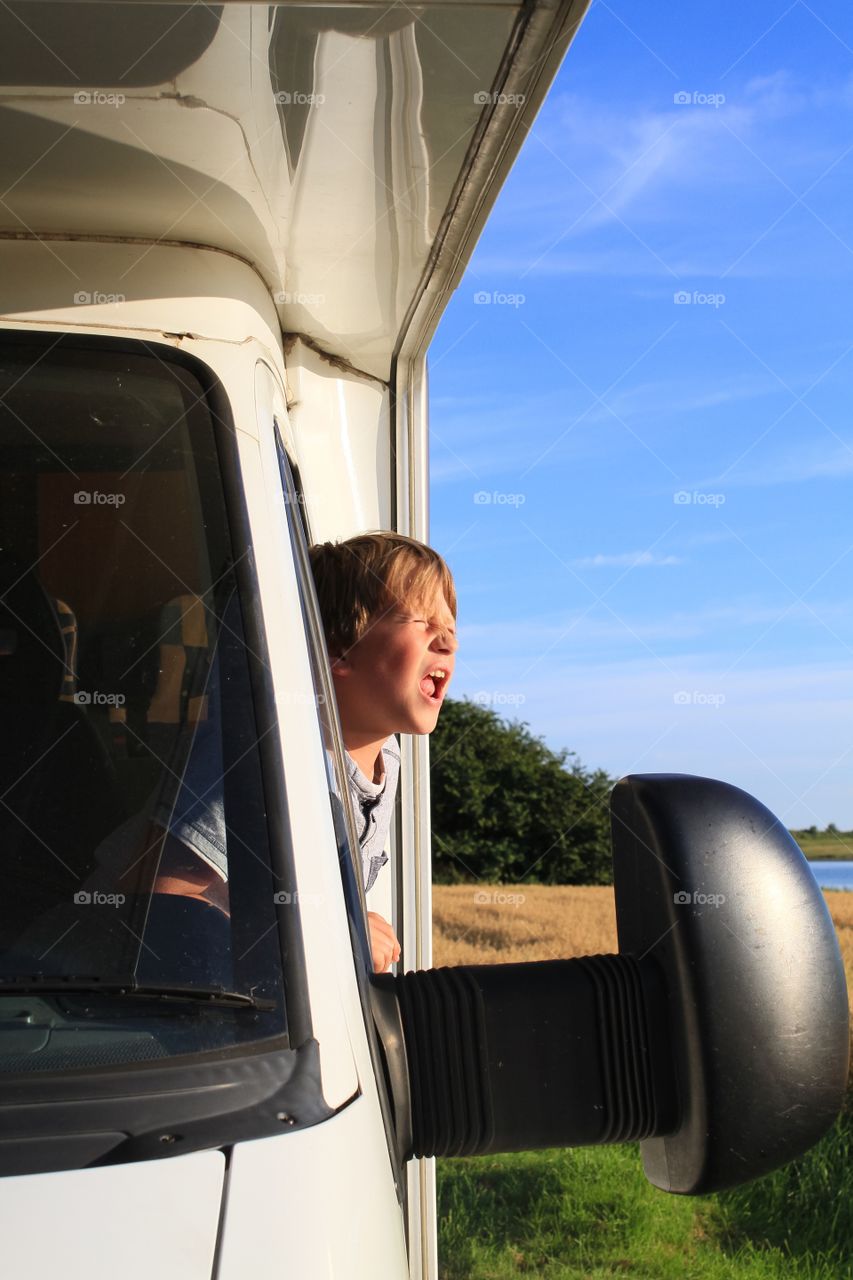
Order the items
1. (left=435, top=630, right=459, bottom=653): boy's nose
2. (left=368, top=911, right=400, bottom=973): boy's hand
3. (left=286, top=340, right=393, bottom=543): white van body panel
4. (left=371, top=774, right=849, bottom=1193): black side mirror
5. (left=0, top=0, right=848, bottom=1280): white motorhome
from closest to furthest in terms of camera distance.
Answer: (left=0, top=0, right=848, bottom=1280): white motorhome < (left=371, top=774, right=849, bottom=1193): black side mirror < (left=368, top=911, right=400, bottom=973): boy's hand < (left=435, top=630, right=459, bottom=653): boy's nose < (left=286, top=340, right=393, bottom=543): white van body panel

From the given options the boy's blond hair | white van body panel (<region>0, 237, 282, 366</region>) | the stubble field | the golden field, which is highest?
white van body panel (<region>0, 237, 282, 366</region>)

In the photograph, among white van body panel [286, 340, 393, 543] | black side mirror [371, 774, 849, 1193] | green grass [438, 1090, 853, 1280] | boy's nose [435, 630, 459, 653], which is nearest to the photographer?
black side mirror [371, 774, 849, 1193]

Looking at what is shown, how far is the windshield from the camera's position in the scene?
128 cm

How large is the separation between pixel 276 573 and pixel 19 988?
1.74 ft

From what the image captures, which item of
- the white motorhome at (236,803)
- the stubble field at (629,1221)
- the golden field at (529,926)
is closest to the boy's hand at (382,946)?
the white motorhome at (236,803)

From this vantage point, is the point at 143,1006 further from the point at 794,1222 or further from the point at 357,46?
the point at 794,1222

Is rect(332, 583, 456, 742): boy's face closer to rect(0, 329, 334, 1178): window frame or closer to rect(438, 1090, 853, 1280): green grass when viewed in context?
rect(0, 329, 334, 1178): window frame

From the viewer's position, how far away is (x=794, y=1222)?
701 centimetres

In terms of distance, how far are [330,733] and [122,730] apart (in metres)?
0.26

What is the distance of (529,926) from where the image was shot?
1053 cm

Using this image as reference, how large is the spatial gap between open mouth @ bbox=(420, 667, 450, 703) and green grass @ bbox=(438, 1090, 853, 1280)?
5.08m

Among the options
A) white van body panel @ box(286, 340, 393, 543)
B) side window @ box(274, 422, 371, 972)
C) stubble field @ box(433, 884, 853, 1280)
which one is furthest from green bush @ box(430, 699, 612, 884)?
side window @ box(274, 422, 371, 972)

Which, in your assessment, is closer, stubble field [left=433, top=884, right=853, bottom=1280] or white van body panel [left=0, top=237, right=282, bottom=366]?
white van body panel [left=0, top=237, right=282, bottom=366]

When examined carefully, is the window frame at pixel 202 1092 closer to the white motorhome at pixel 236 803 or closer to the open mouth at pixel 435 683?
the white motorhome at pixel 236 803
